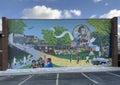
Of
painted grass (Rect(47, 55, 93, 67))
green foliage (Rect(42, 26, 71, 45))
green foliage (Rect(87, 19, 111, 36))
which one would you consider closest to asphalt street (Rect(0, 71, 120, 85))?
painted grass (Rect(47, 55, 93, 67))

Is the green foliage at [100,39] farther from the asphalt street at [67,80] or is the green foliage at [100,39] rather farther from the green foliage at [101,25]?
the asphalt street at [67,80]

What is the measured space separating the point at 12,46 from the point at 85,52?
10289mm

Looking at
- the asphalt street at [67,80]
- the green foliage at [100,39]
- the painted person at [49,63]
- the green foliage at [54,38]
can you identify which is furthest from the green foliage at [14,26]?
the asphalt street at [67,80]

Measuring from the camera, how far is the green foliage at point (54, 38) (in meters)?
44.5

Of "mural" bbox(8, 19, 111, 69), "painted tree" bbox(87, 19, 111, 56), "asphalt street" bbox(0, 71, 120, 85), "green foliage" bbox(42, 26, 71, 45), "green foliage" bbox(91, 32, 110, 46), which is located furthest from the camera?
"painted tree" bbox(87, 19, 111, 56)

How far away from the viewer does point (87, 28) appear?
4519cm

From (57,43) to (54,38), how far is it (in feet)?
2.70

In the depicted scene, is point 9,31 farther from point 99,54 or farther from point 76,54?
point 99,54

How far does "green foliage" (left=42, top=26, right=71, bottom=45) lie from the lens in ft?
146

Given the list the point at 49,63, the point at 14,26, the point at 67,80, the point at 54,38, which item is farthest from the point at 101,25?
the point at 67,80

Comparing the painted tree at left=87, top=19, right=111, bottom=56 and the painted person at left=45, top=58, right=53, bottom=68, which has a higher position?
the painted tree at left=87, top=19, right=111, bottom=56

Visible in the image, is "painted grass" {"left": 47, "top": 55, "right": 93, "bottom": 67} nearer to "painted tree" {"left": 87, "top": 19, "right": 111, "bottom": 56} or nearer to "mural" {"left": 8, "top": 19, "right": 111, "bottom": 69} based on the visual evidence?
"mural" {"left": 8, "top": 19, "right": 111, "bottom": 69}

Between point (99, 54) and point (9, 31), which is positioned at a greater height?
point (9, 31)

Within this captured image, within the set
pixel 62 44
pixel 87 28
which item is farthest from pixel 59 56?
pixel 87 28
